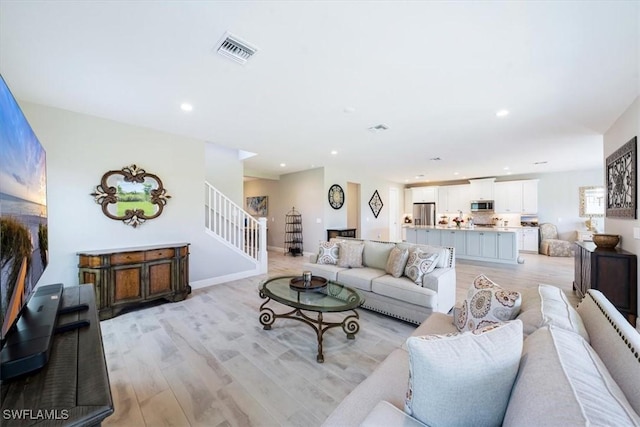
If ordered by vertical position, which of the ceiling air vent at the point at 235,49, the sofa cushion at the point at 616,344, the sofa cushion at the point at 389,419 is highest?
the ceiling air vent at the point at 235,49

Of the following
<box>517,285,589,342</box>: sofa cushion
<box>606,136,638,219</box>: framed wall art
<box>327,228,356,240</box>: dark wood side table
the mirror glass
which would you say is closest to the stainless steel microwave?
the mirror glass

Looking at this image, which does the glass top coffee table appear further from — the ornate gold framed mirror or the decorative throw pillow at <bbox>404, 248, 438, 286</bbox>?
the ornate gold framed mirror

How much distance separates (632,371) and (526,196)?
9.24 meters

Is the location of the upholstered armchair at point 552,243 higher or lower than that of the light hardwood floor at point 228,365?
higher

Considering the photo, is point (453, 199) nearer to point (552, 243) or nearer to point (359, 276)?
point (552, 243)

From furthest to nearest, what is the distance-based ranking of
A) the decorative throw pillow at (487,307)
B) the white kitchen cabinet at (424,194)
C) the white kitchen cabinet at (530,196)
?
the white kitchen cabinet at (424,194) → the white kitchen cabinet at (530,196) → the decorative throw pillow at (487,307)

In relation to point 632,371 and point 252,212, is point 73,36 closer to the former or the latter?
point 632,371

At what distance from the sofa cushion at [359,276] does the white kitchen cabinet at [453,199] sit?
7183mm

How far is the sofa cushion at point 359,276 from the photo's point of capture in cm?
326

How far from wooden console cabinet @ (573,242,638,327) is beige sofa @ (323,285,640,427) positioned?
2.44 m

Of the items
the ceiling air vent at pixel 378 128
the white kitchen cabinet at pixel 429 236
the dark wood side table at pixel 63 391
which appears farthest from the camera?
the white kitchen cabinet at pixel 429 236

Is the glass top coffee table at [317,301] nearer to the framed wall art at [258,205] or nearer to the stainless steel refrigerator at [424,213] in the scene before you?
the framed wall art at [258,205]

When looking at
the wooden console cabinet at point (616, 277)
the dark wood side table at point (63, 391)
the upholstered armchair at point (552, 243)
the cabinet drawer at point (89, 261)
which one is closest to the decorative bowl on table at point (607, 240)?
the wooden console cabinet at point (616, 277)

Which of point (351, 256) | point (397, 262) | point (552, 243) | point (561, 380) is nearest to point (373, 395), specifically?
point (561, 380)
